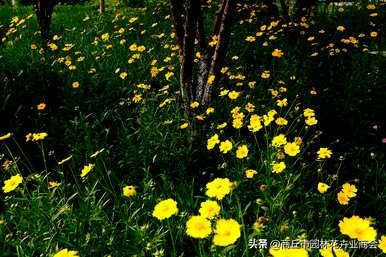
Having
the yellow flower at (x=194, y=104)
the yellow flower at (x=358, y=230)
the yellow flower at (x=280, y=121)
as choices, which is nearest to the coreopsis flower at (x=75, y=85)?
the yellow flower at (x=194, y=104)

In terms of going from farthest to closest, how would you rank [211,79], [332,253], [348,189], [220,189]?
1. [211,79]
2. [348,189]
3. [220,189]
4. [332,253]

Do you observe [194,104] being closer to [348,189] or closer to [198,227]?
[348,189]

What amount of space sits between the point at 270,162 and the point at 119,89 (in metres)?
1.79

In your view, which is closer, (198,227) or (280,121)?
(198,227)

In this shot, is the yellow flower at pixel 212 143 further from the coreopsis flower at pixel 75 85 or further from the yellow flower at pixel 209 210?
the coreopsis flower at pixel 75 85

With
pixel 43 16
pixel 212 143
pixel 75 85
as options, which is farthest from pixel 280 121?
pixel 43 16

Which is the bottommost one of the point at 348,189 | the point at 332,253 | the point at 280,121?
the point at 348,189

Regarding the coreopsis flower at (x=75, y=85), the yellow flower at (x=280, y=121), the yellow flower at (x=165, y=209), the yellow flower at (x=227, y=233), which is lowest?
the yellow flower at (x=280, y=121)

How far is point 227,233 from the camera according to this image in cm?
130

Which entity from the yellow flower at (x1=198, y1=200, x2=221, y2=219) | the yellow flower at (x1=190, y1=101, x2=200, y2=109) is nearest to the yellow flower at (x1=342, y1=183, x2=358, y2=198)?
the yellow flower at (x1=198, y1=200, x2=221, y2=219)

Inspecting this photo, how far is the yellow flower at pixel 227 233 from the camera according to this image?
4.11ft

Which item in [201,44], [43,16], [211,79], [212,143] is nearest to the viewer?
[212,143]

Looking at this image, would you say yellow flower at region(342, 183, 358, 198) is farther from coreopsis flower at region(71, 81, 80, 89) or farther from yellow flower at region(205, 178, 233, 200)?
coreopsis flower at region(71, 81, 80, 89)

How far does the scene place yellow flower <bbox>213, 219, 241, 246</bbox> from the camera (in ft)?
4.11
